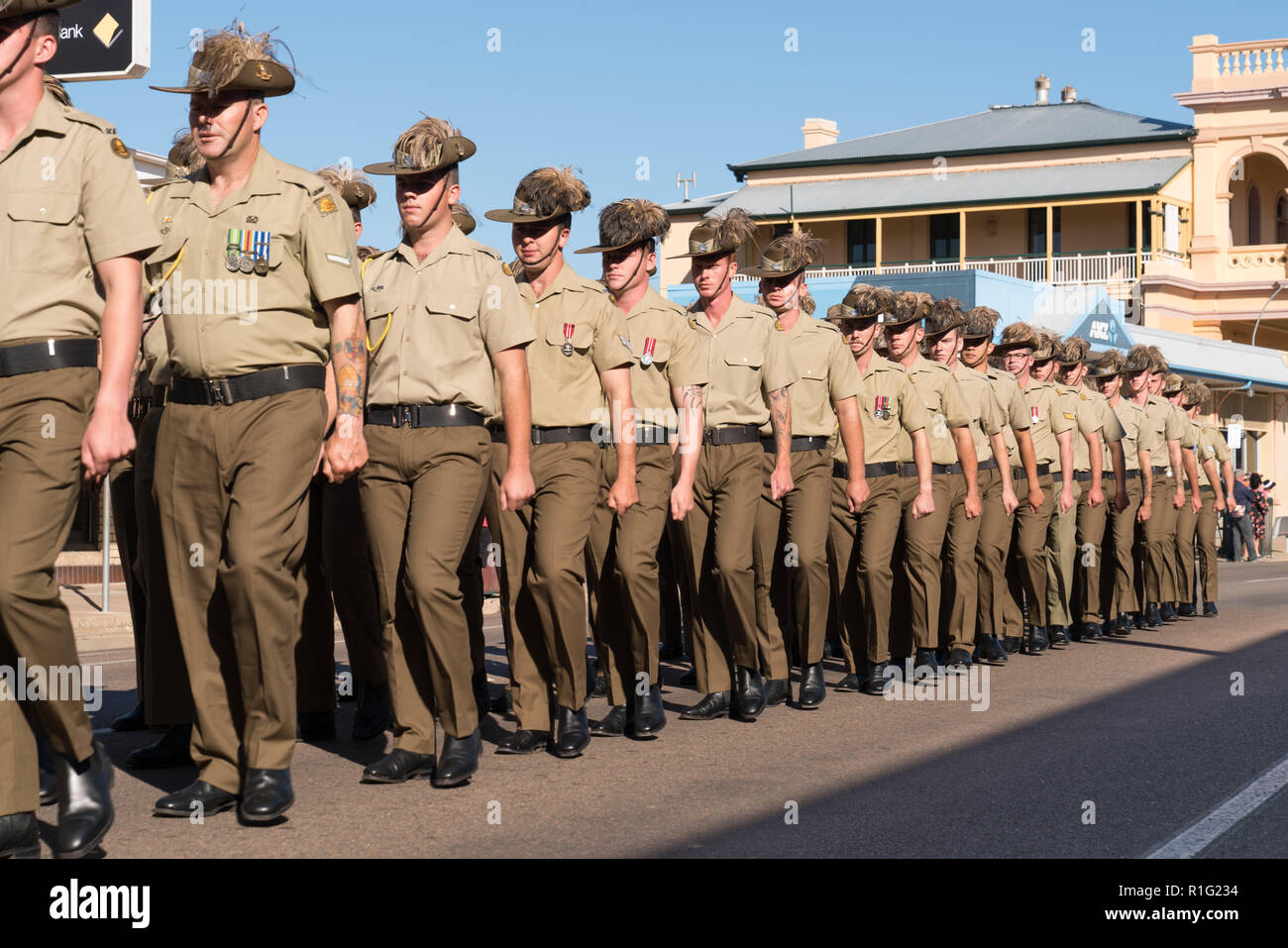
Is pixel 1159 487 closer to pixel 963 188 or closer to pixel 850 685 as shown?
pixel 850 685

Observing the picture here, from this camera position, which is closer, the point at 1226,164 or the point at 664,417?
the point at 664,417

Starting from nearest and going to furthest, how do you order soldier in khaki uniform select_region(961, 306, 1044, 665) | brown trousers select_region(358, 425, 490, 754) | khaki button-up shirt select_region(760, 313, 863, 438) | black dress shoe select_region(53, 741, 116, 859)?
1. black dress shoe select_region(53, 741, 116, 859)
2. brown trousers select_region(358, 425, 490, 754)
3. khaki button-up shirt select_region(760, 313, 863, 438)
4. soldier in khaki uniform select_region(961, 306, 1044, 665)

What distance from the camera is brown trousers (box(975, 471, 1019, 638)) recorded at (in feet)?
39.3

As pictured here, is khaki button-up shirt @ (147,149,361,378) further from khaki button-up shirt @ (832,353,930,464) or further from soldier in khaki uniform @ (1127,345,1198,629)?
soldier in khaki uniform @ (1127,345,1198,629)

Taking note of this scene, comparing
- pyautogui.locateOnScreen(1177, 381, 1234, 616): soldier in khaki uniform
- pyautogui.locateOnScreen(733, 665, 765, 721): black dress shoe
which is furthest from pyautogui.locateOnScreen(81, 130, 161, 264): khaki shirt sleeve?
pyautogui.locateOnScreen(1177, 381, 1234, 616): soldier in khaki uniform

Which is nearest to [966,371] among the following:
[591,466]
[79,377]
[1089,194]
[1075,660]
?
[1075,660]

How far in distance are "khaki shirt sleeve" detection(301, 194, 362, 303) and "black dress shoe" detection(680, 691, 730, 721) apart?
11.5 feet

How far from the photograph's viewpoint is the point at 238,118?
19.5 feet

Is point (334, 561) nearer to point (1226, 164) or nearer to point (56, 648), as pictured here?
point (56, 648)

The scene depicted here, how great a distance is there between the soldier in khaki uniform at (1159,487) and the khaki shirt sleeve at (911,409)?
5.52m

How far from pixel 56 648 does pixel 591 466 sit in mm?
2979

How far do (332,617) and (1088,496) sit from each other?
7.95 m

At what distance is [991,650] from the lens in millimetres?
11898

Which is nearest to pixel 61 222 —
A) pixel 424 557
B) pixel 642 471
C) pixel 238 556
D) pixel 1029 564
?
pixel 238 556
